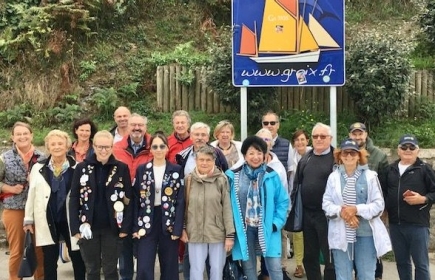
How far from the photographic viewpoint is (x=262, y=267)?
6.05 meters

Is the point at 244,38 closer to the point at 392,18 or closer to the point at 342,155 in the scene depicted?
the point at 342,155

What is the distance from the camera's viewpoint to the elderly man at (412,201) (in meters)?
5.15

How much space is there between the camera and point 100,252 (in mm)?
5250

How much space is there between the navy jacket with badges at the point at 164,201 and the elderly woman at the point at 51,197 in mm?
748

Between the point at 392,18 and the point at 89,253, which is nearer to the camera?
the point at 89,253

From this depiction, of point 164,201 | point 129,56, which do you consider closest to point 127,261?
point 164,201

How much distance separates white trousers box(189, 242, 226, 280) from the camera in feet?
17.2

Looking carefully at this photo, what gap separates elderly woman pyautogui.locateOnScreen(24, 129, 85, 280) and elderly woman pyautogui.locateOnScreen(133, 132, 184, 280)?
2.41 feet

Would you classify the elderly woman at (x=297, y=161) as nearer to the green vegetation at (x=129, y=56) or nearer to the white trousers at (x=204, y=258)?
the white trousers at (x=204, y=258)

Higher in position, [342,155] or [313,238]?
[342,155]

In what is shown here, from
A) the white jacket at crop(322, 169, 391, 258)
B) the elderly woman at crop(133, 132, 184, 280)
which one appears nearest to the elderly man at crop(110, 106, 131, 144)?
the elderly woman at crop(133, 132, 184, 280)

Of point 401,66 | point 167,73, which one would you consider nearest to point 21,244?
point 167,73

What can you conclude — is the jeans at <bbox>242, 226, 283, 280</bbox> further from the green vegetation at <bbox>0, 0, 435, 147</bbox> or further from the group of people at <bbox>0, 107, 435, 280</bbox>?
the green vegetation at <bbox>0, 0, 435, 147</bbox>

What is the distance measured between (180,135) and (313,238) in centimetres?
196
